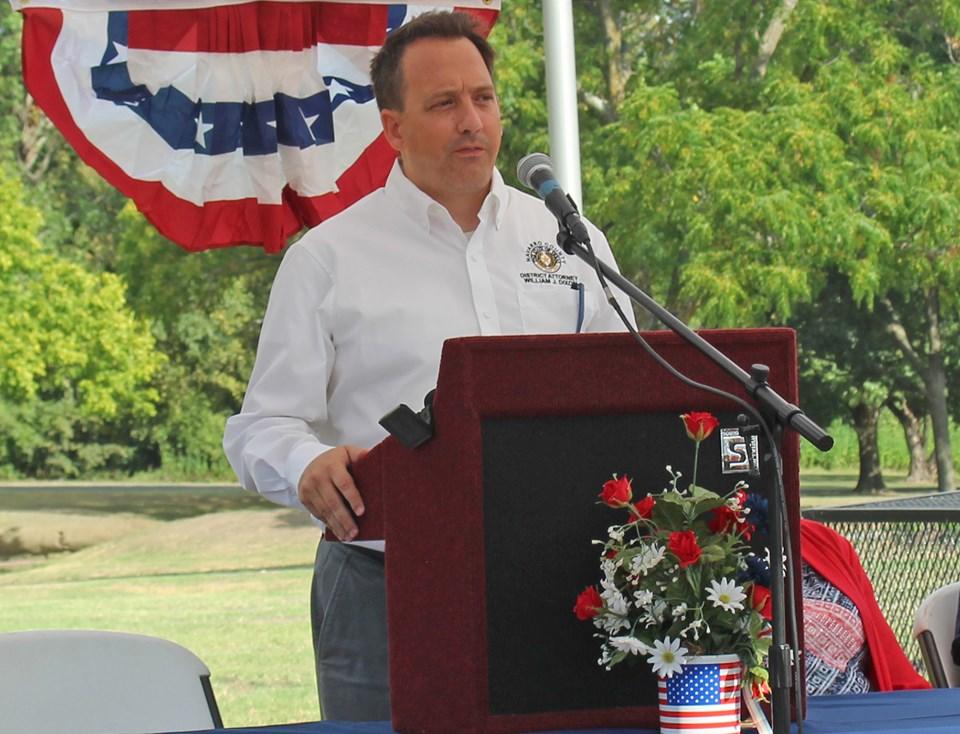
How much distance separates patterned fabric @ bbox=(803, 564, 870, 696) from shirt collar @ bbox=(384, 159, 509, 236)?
2.45ft

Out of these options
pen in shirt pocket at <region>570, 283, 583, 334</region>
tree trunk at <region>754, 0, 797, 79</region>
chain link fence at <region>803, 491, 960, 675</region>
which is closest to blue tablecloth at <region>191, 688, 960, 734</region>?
pen in shirt pocket at <region>570, 283, 583, 334</region>

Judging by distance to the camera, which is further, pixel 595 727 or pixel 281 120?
pixel 281 120

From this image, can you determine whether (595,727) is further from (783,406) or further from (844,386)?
(844,386)

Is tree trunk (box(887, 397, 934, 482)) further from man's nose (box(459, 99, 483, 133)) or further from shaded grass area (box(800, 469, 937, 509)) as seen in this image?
man's nose (box(459, 99, 483, 133))

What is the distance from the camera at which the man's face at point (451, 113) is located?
237 cm

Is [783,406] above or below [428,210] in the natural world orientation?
below

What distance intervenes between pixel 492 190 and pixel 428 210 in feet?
0.35

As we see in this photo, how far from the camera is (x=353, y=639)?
2.31m

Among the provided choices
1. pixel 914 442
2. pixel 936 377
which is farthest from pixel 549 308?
pixel 914 442

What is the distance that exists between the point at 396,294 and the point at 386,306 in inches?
1.2

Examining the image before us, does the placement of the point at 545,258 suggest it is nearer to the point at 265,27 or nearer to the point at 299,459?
the point at 299,459

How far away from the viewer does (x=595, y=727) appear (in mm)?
1731

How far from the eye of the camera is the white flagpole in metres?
3.87

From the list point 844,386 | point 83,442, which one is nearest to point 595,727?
point 844,386
